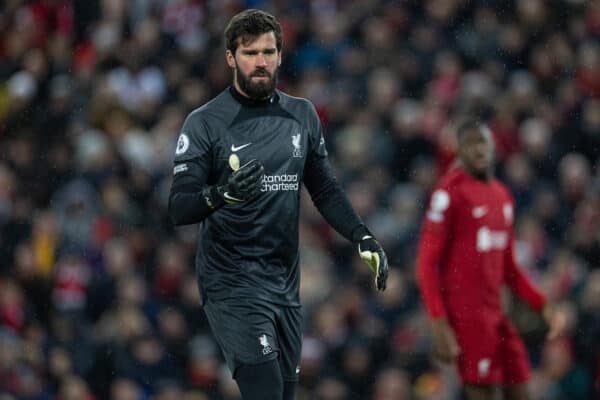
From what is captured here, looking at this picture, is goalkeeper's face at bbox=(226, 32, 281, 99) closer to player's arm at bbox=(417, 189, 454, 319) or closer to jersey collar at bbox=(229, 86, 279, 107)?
→ jersey collar at bbox=(229, 86, 279, 107)

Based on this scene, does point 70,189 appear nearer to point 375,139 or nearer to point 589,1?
point 375,139

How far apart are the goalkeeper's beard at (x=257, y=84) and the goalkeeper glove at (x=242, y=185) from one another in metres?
0.63

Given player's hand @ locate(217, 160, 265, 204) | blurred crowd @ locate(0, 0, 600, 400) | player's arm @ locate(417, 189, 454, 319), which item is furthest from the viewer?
blurred crowd @ locate(0, 0, 600, 400)

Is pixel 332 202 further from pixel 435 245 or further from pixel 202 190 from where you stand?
pixel 435 245

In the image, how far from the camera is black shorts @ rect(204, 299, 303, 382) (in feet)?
20.4

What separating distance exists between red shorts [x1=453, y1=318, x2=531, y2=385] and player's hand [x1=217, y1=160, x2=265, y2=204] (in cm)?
319

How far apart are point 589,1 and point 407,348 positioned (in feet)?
14.7

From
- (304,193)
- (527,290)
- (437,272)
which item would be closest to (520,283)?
(527,290)

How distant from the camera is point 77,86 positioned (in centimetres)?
1452

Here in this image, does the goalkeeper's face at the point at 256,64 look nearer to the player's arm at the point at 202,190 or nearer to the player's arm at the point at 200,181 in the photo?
the player's arm at the point at 200,181

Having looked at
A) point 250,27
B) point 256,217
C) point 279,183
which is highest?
point 250,27

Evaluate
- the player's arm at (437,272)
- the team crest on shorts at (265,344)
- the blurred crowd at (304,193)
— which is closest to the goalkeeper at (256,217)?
the team crest on shorts at (265,344)

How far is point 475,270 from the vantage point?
8555 mm

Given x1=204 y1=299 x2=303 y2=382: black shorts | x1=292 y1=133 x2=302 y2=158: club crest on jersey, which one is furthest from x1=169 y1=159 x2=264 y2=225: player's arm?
x1=204 y1=299 x2=303 y2=382: black shorts
